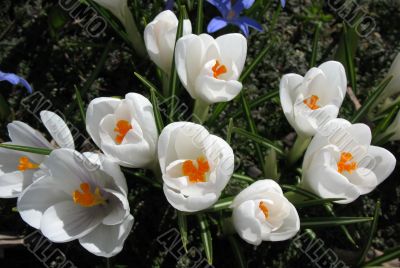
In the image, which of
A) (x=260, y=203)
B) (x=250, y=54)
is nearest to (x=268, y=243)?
(x=260, y=203)

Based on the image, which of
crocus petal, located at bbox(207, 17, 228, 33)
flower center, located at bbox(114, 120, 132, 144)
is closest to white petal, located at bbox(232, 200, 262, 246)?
flower center, located at bbox(114, 120, 132, 144)

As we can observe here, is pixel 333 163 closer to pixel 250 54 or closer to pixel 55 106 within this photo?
pixel 250 54

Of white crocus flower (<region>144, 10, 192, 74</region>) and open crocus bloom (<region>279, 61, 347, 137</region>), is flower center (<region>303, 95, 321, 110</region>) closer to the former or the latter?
open crocus bloom (<region>279, 61, 347, 137</region>)

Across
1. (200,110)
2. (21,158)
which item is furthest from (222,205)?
(21,158)

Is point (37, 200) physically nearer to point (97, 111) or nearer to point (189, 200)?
point (97, 111)

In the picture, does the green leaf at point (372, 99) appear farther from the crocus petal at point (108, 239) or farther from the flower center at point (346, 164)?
the crocus petal at point (108, 239)
